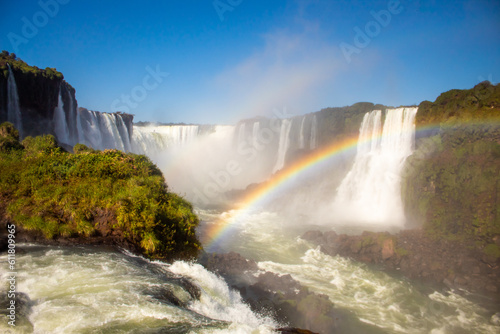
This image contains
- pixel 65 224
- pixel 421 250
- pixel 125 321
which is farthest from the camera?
pixel 421 250

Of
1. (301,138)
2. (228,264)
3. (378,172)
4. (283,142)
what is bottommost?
(228,264)

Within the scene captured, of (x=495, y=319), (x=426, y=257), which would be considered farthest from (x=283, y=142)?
(x=495, y=319)

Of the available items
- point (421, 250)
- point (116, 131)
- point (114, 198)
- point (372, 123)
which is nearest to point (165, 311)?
point (114, 198)

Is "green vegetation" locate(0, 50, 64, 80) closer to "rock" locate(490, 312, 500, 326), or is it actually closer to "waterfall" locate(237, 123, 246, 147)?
"waterfall" locate(237, 123, 246, 147)

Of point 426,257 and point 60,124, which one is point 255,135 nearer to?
point 60,124

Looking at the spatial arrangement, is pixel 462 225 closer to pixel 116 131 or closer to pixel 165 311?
pixel 165 311

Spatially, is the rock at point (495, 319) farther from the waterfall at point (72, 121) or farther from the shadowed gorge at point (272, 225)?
the waterfall at point (72, 121)

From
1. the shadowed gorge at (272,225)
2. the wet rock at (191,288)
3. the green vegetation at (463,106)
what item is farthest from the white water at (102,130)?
the green vegetation at (463,106)
